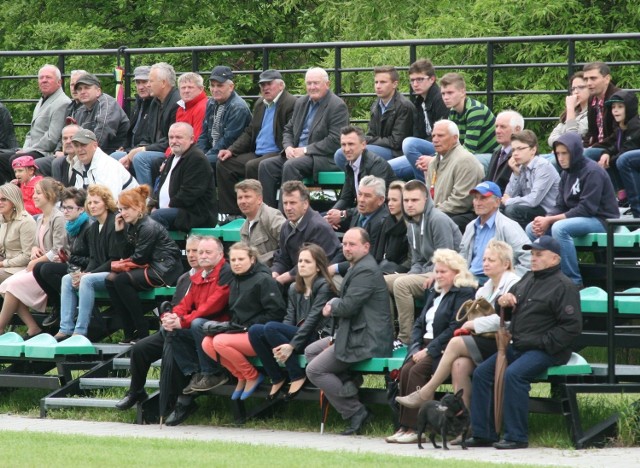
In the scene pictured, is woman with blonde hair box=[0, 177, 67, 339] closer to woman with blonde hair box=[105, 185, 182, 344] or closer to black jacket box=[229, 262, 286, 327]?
woman with blonde hair box=[105, 185, 182, 344]

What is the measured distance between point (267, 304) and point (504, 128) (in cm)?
320

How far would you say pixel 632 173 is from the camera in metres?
15.8

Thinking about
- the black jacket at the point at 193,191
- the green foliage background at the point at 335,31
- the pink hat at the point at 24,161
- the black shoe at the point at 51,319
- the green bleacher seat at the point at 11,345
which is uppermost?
the green foliage background at the point at 335,31

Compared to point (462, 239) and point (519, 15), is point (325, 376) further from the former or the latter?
point (519, 15)

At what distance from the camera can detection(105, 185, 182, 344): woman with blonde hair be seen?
17062 mm

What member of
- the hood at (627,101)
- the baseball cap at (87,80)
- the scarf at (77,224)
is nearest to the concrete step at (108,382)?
the scarf at (77,224)

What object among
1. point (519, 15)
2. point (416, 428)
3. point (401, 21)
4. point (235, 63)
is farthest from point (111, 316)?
point (235, 63)

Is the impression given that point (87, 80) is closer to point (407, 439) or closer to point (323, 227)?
point (323, 227)

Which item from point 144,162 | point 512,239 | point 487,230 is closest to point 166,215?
point 144,162

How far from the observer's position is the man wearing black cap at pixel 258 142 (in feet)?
61.6

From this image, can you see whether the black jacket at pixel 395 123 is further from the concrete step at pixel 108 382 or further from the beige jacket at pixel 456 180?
the concrete step at pixel 108 382

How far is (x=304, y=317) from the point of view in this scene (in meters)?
15.2

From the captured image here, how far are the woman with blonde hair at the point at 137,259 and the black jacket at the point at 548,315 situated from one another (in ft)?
16.4

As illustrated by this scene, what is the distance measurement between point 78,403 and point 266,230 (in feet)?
9.06
